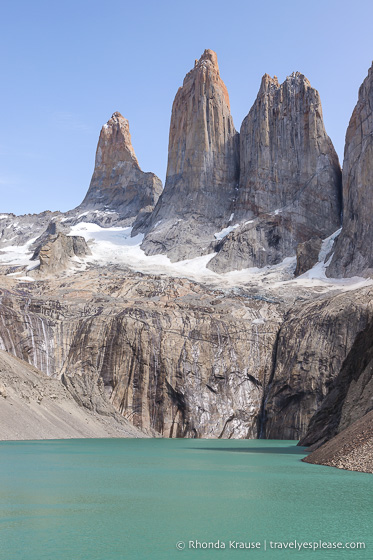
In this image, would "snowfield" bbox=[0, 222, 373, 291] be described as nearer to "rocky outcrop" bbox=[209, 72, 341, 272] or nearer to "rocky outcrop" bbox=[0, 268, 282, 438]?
"rocky outcrop" bbox=[209, 72, 341, 272]

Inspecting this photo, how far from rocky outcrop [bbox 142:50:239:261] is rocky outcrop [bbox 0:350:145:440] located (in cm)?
7753

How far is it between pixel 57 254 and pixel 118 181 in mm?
65889

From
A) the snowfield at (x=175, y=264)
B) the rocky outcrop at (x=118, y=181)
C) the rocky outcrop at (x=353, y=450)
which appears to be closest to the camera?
the rocky outcrop at (x=353, y=450)

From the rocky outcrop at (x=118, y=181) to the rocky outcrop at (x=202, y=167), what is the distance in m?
31.1

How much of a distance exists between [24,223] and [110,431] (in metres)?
139

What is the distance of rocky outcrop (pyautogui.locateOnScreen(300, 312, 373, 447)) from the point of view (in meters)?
34.8

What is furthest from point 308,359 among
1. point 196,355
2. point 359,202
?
point 359,202

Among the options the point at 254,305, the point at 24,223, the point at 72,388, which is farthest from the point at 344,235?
the point at 24,223

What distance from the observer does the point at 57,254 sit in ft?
390

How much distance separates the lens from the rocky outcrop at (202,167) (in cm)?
13875

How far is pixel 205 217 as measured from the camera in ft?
463

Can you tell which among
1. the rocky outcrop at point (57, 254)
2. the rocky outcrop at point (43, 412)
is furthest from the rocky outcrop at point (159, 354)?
the rocky outcrop at point (57, 254)

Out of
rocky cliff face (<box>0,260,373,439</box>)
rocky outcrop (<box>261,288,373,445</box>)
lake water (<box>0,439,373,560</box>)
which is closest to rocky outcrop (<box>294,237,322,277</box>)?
rocky cliff face (<box>0,260,373,439</box>)

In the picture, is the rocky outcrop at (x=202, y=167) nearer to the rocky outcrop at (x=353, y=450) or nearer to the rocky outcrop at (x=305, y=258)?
the rocky outcrop at (x=305, y=258)
